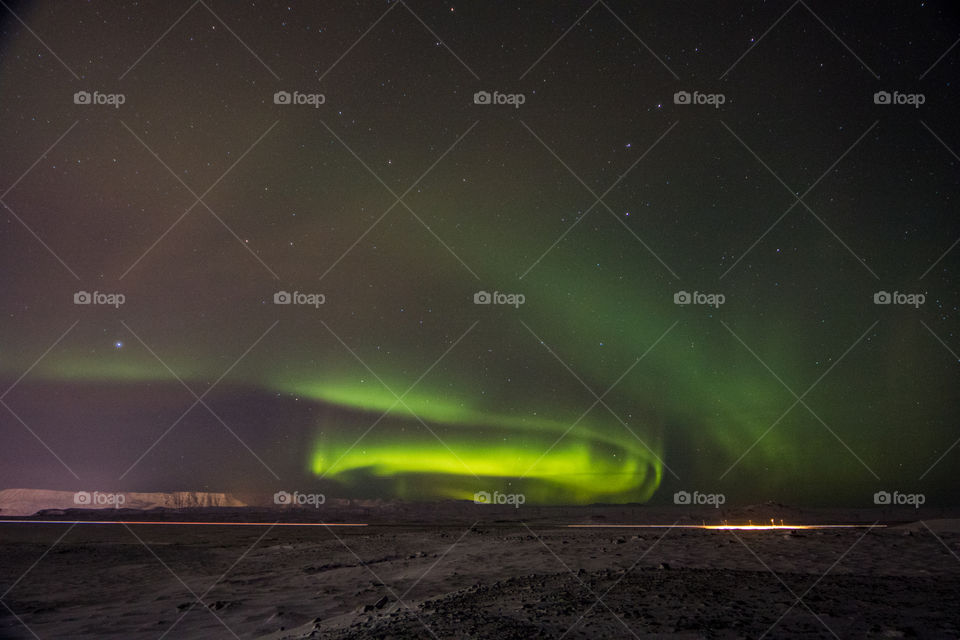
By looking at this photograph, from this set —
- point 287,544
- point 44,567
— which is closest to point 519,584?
point 287,544

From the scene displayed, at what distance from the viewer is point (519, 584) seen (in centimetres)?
930

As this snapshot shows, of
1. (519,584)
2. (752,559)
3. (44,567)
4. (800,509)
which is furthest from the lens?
(800,509)

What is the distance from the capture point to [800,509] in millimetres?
45625

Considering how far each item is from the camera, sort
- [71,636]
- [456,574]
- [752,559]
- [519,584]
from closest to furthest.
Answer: [71,636]
[519,584]
[456,574]
[752,559]

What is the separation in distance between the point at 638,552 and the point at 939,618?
663cm

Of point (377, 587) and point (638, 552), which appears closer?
point (377, 587)

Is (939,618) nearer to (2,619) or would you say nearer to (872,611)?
(872,611)

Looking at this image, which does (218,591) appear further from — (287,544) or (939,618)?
(939,618)

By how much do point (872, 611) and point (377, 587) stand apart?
308 inches

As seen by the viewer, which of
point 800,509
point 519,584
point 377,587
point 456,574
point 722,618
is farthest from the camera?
point 800,509

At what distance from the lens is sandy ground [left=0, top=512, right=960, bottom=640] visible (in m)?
6.79

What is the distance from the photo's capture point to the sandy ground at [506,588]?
679cm

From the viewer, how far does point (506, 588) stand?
8961 millimetres

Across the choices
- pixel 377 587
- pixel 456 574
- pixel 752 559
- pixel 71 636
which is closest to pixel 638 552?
pixel 752 559
